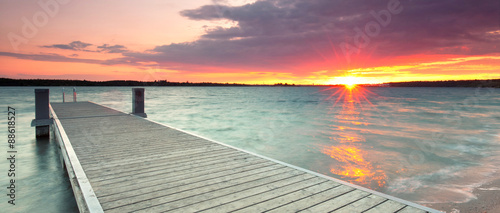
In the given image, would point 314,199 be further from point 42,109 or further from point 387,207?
point 42,109

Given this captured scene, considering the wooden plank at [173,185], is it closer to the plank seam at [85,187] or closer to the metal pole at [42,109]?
the plank seam at [85,187]

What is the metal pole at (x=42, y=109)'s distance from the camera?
10312mm

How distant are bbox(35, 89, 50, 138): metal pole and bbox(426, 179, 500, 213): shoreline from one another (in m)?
13.1

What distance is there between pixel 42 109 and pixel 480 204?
14.3 metres

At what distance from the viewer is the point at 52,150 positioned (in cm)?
992

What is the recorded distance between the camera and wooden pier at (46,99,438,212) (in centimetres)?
319

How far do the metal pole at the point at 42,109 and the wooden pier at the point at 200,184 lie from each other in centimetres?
579

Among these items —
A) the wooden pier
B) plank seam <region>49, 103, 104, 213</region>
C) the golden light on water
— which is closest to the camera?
plank seam <region>49, 103, 104, 213</region>

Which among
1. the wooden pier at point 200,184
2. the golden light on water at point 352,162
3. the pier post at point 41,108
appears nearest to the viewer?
the wooden pier at point 200,184

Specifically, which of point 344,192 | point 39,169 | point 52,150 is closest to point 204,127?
point 52,150

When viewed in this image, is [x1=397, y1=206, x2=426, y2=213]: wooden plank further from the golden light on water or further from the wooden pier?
the golden light on water

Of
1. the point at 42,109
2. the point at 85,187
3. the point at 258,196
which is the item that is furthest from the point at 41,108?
the point at 258,196

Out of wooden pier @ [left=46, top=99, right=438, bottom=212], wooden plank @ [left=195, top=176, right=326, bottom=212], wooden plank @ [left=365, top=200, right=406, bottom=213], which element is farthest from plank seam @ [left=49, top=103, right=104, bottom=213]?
wooden plank @ [left=365, top=200, right=406, bottom=213]

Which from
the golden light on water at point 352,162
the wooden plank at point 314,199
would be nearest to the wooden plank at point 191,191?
the wooden plank at point 314,199
